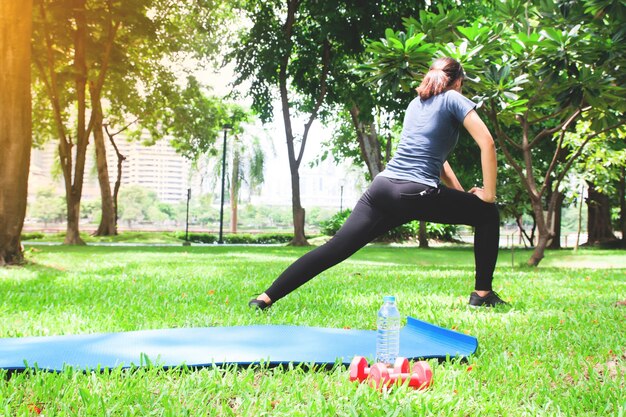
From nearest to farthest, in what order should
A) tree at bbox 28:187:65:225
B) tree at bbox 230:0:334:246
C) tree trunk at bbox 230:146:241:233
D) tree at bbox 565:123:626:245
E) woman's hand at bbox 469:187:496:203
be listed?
woman's hand at bbox 469:187:496:203 < tree at bbox 565:123:626:245 < tree at bbox 230:0:334:246 < tree trunk at bbox 230:146:241:233 < tree at bbox 28:187:65:225

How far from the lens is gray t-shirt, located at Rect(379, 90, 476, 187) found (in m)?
4.30

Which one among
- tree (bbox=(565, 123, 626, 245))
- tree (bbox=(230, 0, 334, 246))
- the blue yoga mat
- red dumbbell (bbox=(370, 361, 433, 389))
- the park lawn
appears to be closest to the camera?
the park lawn

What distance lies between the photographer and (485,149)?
168 inches

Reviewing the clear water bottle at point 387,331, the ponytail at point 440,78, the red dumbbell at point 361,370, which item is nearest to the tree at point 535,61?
the ponytail at point 440,78

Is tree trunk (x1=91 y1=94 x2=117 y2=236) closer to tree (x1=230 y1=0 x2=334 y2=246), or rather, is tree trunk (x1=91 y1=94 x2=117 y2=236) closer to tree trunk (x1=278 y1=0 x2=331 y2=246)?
tree (x1=230 y1=0 x2=334 y2=246)

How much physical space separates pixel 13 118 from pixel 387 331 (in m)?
8.10

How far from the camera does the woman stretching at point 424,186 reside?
427cm

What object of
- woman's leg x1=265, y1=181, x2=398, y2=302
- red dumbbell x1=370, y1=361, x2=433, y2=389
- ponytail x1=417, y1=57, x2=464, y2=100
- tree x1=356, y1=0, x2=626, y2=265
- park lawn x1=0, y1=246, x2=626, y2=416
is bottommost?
park lawn x1=0, y1=246, x2=626, y2=416

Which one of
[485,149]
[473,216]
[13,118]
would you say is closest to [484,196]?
[473,216]

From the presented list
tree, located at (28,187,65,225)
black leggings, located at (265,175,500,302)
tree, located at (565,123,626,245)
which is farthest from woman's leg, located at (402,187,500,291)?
tree, located at (28,187,65,225)

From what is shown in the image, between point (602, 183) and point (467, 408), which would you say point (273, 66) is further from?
point (467, 408)

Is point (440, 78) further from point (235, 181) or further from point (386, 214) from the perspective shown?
point (235, 181)

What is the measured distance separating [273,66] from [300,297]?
50.2 ft

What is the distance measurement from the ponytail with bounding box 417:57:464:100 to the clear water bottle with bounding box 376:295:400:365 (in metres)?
2.12
